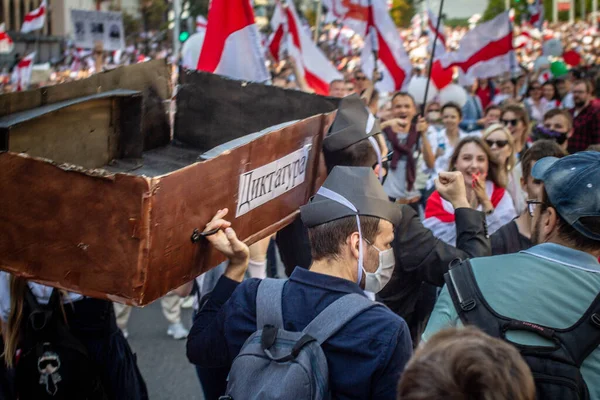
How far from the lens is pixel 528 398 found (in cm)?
163

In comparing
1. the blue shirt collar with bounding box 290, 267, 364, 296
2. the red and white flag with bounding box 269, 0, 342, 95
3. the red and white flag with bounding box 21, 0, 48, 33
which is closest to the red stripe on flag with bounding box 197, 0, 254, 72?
the red and white flag with bounding box 269, 0, 342, 95

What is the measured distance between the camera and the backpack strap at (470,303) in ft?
7.44

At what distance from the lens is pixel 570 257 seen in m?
2.38

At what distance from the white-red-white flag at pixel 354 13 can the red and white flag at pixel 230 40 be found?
189 inches

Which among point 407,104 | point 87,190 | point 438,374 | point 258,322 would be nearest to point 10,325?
point 87,190

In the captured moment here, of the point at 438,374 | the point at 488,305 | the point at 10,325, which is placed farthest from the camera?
the point at 10,325

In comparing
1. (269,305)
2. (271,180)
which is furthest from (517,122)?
(269,305)

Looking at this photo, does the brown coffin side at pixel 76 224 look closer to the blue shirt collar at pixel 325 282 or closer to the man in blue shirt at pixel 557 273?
the blue shirt collar at pixel 325 282

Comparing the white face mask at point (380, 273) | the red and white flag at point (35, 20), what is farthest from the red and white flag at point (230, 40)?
the red and white flag at point (35, 20)

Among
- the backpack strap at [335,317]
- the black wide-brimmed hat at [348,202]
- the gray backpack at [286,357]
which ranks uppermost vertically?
the black wide-brimmed hat at [348,202]

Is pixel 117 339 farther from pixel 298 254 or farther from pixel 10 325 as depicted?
pixel 298 254

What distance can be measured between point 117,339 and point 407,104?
5.58 m

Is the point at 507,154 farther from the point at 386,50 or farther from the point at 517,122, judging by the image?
the point at 386,50

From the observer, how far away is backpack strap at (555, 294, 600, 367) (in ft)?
7.25
